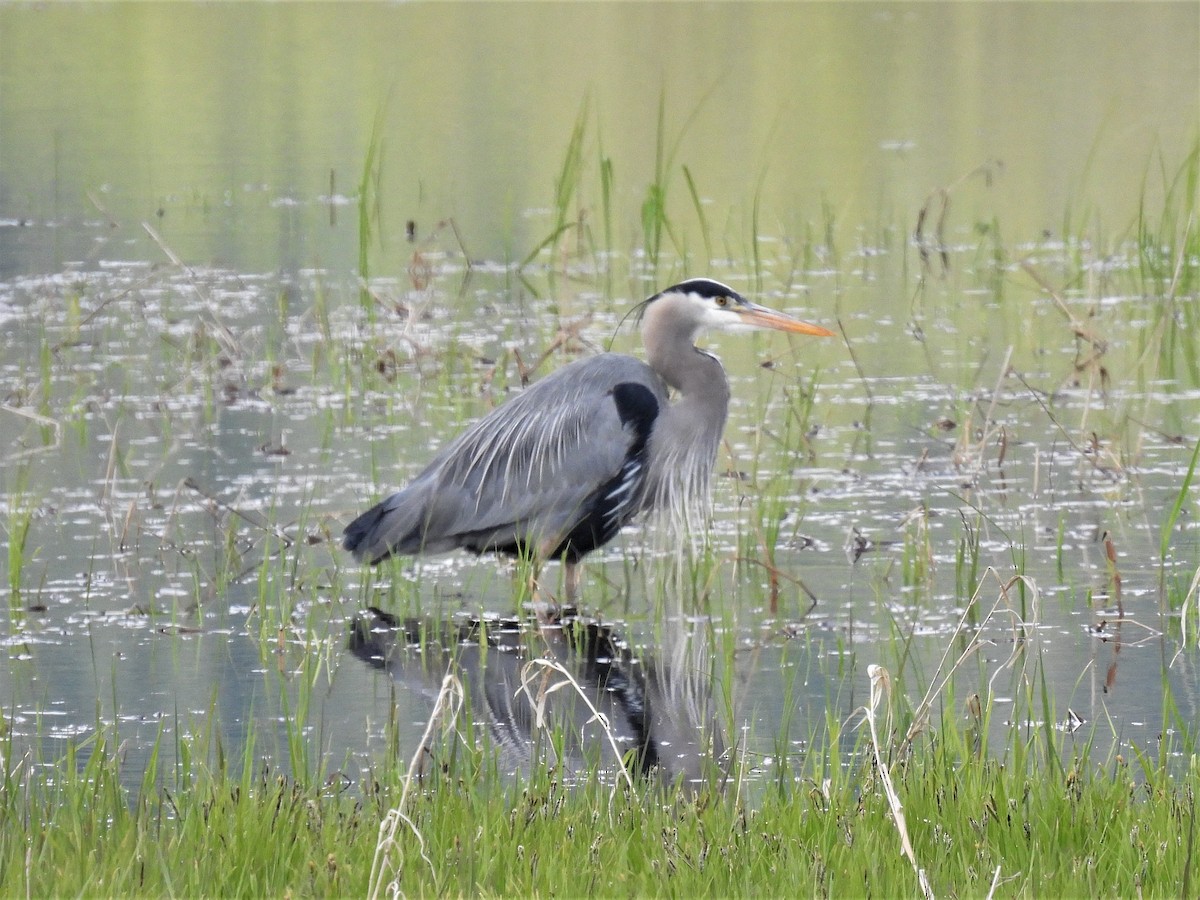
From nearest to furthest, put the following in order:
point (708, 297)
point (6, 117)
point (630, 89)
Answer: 1. point (708, 297)
2. point (6, 117)
3. point (630, 89)

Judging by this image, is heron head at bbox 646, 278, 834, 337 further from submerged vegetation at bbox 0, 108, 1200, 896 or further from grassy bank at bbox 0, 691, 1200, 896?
grassy bank at bbox 0, 691, 1200, 896

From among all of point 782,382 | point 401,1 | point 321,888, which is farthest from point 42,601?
point 401,1

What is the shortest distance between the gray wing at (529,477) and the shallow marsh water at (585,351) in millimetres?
183

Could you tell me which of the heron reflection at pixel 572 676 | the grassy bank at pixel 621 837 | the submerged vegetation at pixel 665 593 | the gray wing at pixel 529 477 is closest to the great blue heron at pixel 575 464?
the gray wing at pixel 529 477

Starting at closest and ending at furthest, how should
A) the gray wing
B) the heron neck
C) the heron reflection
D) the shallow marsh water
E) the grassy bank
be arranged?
the grassy bank, the heron reflection, the shallow marsh water, the gray wing, the heron neck

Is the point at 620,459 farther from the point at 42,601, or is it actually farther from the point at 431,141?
the point at 431,141

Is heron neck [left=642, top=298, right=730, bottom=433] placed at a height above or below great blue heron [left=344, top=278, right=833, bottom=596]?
above

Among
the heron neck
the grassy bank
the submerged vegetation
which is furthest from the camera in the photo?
the heron neck

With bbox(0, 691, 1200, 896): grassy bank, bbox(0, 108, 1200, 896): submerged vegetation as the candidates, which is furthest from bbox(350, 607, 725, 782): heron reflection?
bbox(0, 691, 1200, 896): grassy bank

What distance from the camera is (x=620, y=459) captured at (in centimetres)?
620

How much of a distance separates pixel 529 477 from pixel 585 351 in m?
2.86

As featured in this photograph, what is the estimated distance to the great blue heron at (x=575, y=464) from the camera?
614 cm

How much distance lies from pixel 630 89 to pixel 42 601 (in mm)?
13849

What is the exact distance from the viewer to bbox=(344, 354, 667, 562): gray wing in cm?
614
